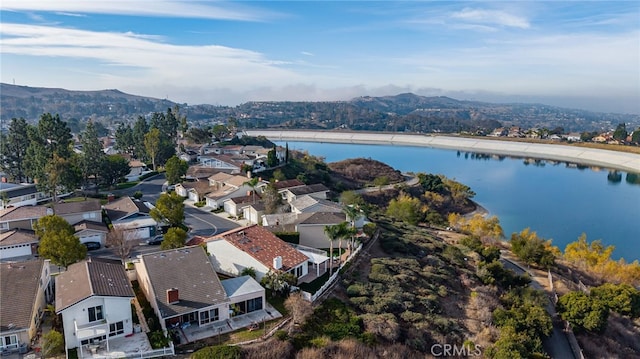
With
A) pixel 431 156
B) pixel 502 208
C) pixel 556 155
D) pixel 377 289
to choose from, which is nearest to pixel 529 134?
pixel 556 155

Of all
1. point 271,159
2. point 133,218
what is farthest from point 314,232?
point 271,159

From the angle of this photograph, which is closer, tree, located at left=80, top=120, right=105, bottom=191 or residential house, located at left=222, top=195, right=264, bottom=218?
residential house, located at left=222, top=195, right=264, bottom=218

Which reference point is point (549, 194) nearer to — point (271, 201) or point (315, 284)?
point (271, 201)

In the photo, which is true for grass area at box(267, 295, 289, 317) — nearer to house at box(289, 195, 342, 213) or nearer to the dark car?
house at box(289, 195, 342, 213)

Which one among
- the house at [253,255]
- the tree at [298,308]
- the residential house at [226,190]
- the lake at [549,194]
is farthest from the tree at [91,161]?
the lake at [549,194]

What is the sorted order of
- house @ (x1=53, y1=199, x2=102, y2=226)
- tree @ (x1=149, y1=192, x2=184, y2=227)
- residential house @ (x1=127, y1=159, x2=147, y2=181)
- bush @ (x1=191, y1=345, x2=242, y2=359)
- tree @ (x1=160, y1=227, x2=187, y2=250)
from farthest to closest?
residential house @ (x1=127, y1=159, x2=147, y2=181) < tree @ (x1=149, y1=192, x2=184, y2=227) < house @ (x1=53, y1=199, x2=102, y2=226) < tree @ (x1=160, y1=227, x2=187, y2=250) < bush @ (x1=191, y1=345, x2=242, y2=359)

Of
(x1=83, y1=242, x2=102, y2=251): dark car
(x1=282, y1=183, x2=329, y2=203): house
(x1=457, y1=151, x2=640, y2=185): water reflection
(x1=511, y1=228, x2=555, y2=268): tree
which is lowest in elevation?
(x1=457, y1=151, x2=640, y2=185): water reflection

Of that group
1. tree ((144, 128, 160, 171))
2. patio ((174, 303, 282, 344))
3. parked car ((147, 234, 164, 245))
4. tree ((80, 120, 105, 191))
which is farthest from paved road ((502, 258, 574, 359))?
tree ((144, 128, 160, 171))

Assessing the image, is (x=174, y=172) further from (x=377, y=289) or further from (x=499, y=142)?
(x=499, y=142)
